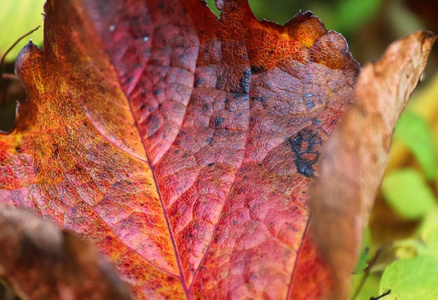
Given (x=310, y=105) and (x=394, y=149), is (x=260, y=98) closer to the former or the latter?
(x=310, y=105)

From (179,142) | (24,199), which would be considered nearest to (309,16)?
(179,142)

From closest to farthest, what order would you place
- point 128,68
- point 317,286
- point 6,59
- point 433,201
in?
1. point 317,286
2. point 128,68
3. point 6,59
4. point 433,201

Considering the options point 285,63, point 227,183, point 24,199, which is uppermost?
point 285,63

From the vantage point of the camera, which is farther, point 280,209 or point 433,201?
point 433,201

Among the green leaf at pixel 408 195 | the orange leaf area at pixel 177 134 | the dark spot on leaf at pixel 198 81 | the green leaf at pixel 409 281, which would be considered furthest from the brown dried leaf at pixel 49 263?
the green leaf at pixel 408 195

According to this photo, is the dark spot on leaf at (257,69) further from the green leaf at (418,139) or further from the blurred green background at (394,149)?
the green leaf at (418,139)

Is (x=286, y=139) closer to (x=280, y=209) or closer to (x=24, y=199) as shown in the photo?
(x=280, y=209)

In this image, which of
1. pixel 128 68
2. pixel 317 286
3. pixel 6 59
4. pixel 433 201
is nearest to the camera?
pixel 317 286
